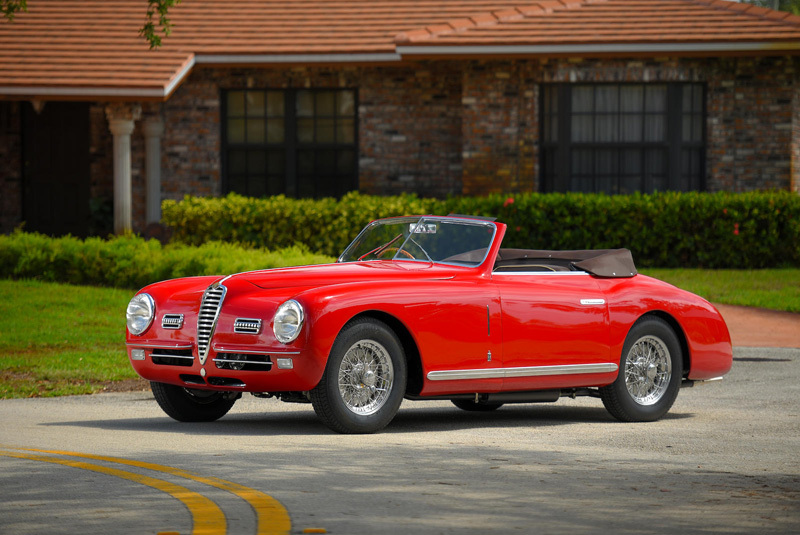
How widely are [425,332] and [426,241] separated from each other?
1210mm

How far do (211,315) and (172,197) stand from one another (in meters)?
14.8

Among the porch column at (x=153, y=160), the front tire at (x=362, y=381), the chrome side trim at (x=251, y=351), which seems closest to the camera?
the chrome side trim at (x=251, y=351)

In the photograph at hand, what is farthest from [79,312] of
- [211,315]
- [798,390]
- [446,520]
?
[446,520]

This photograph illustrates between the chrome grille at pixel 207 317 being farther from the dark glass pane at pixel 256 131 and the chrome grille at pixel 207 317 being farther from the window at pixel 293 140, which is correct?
the dark glass pane at pixel 256 131

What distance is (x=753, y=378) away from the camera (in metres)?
12.5

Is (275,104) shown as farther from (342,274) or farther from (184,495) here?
(184,495)

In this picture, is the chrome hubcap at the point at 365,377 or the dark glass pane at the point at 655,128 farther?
the dark glass pane at the point at 655,128

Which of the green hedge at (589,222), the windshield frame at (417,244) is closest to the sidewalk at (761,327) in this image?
the green hedge at (589,222)

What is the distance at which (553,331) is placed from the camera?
9.48 meters

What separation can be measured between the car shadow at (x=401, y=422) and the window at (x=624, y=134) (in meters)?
11.4

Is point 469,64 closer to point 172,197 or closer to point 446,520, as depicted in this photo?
point 172,197

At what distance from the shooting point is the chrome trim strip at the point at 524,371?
893 centimetres

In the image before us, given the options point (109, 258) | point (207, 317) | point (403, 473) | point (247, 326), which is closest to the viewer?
point (403, 473)

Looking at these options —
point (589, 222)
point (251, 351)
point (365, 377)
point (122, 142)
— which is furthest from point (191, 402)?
point (122, 142)
